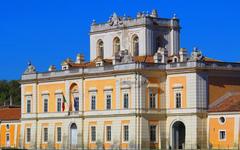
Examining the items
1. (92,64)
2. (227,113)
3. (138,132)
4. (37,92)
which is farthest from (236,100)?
(37,92)

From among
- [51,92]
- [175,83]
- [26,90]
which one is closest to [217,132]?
[175,83]

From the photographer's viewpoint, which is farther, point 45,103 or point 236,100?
point 45,103

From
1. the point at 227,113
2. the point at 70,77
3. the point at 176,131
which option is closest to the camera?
the point at 227,113

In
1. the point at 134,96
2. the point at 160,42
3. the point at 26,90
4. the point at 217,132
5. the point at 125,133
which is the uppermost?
the point at 160,42

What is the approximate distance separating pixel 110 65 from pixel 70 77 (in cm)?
596

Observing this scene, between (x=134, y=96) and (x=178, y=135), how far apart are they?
513 centimetres

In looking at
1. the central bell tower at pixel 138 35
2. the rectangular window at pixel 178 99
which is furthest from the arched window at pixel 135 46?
the rectangular window at pixel 178 99

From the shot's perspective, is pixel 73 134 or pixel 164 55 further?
pixel 73 134

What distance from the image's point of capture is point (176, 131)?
260 feet

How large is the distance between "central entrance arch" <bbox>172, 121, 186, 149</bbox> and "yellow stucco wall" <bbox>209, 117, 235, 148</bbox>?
11.7ft

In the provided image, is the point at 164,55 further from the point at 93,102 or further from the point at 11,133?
the point at 11,133

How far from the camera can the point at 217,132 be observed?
7556cm

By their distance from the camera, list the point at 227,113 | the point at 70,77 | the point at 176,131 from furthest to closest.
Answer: the point at 70,77
the point at 176,131
the point at 227,113

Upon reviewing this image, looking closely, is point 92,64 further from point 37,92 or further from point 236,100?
point 236,100
